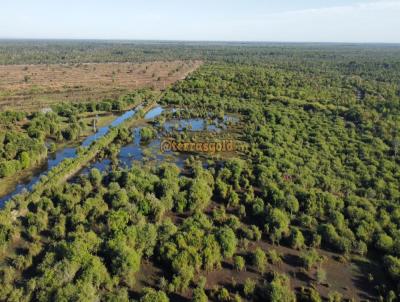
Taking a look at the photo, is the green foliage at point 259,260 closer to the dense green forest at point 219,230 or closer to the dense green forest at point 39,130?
the dense green forest at point 219,230

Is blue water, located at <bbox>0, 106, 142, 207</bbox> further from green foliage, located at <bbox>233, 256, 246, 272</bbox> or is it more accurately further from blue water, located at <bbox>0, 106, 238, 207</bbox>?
green foliage, located at <bbox>233, 256, 246, 272</bbox>

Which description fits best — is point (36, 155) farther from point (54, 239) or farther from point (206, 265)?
point (206, 265)

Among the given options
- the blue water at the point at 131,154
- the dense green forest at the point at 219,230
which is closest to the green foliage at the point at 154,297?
the dense green forest at the point at 219,230

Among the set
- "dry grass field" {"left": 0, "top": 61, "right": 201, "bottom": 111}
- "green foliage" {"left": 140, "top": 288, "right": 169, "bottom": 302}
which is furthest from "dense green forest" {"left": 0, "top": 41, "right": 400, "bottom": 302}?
"dry grass field" {"left": 0, "top": 61, "right": 201, "bottom": 111}

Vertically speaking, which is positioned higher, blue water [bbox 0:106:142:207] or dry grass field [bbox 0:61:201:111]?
dry grass field [bbox 0:61:201:111]

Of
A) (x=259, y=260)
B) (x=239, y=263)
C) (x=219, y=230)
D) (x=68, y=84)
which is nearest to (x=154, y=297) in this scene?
(x=239, y=263)

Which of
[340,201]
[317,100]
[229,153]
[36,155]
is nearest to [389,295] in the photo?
[340,201]

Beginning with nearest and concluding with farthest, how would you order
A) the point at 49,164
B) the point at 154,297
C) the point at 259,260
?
the point at 154,297 < the point at 259,260 < the point at 49,164

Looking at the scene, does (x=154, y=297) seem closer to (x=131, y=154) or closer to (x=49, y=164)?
(x=131, y=154)
